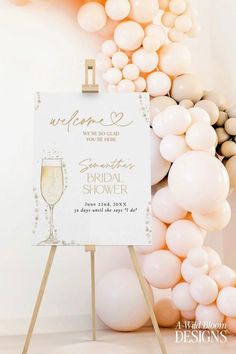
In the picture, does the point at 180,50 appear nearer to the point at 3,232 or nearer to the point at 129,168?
the point at 129,168

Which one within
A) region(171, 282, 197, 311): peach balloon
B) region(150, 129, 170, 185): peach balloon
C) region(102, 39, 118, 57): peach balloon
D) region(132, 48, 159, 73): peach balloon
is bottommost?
region(171, 282, 197, 311): peach balloon

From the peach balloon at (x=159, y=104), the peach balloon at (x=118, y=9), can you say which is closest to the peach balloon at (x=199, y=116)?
the peach balloon at (x=159, y=104)

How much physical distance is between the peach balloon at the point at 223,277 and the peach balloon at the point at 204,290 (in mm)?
26

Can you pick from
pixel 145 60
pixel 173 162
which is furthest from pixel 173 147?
pixel 145 60

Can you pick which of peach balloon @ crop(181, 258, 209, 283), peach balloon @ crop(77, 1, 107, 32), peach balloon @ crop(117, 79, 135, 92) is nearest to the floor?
peach balloon @ crop(181, 258, 209, 283)

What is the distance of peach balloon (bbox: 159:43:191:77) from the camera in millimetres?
2367

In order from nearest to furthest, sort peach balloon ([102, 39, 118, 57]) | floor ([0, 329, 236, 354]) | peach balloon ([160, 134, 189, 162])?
floor ([0, 329, 236, 354]), peach balloon ([160, 134, 189, 162]), peach balloon ([102, 39, 118, 57])

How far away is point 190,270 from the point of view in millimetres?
2127

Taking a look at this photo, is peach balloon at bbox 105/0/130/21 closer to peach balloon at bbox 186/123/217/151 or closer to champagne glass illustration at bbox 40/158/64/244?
peach balloon at bbox 186/123/217/151

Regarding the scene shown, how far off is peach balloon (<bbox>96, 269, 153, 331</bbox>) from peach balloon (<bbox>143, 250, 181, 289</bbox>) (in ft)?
0.26

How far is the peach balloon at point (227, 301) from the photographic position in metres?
2.03

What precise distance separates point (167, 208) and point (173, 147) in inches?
10.9

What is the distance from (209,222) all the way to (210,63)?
107 cm

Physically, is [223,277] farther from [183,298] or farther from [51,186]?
[51,186]
